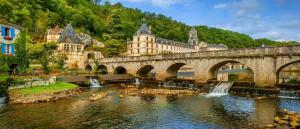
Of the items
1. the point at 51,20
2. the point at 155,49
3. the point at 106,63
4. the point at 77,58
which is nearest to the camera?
the point at 106,63

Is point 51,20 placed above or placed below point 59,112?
above

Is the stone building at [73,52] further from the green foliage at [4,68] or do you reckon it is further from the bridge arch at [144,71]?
the green foliage at [4,68]

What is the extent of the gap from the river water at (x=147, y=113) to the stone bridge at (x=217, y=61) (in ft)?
22.4

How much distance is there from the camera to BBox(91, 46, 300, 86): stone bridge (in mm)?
40431

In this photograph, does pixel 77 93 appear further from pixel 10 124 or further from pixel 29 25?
pixel 29 25

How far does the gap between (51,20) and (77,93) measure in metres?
76.1

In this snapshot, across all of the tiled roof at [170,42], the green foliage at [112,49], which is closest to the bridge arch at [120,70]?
the green foliage at [112,49]

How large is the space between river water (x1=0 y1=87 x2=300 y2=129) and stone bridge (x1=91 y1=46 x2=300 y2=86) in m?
6.83

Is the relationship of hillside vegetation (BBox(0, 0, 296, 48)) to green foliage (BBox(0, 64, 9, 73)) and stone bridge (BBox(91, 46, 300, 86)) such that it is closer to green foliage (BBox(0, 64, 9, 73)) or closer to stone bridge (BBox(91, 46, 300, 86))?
stone bridge (BBox(91, 46, 300, 86))

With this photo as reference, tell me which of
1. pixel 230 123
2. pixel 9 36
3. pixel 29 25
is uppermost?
pixel 29 25

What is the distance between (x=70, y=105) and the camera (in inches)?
1304

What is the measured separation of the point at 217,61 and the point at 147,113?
24105 millimetres

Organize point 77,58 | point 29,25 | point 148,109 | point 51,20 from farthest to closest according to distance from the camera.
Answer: point 51,20, point 29,25, point 77,58, point 148,109

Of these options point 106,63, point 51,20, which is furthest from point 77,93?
point 51,20
